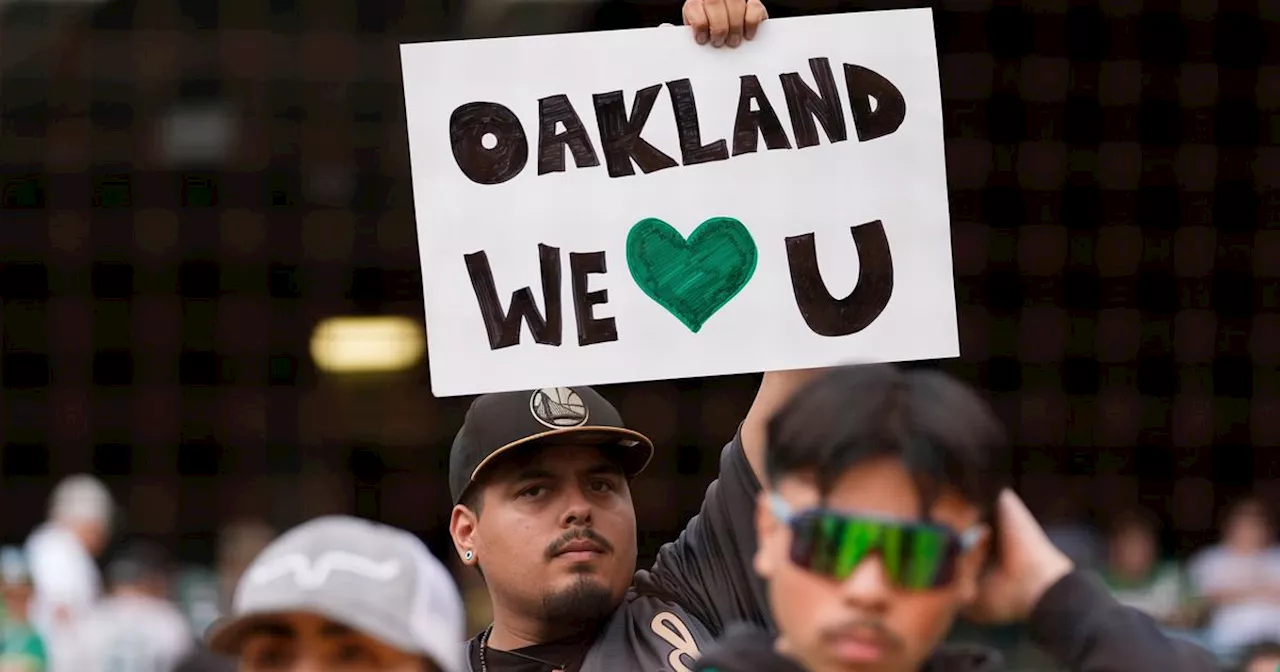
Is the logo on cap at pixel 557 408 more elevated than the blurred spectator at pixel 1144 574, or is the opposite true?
the logo on cap at pixel 557 408

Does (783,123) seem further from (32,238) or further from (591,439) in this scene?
(32,238)

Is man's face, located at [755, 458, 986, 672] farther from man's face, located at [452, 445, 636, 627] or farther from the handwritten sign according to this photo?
man's face, located at [452, 445, 636, 627]

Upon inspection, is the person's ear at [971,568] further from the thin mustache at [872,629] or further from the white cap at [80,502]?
the white cap at [80,502]

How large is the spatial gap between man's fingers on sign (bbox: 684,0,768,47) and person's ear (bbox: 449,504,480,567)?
1.83ft

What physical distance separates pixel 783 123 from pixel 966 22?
15.6ft

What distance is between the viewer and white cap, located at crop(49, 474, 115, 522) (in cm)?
595

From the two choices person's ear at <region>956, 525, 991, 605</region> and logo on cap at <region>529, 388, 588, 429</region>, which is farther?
logo on cap at <region>529, 388, 588, 429</region>

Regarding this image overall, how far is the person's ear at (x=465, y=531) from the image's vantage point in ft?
7.22

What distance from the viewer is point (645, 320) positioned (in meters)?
1.99

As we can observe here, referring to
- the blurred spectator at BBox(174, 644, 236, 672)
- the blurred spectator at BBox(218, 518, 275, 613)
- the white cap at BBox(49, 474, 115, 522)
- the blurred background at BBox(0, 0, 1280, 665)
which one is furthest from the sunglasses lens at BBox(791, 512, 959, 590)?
the blurred background at BBox(0, 0, 1280, 665)

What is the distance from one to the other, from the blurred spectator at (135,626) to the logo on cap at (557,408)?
223 centimetres

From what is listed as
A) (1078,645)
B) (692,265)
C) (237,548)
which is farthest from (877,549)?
(237,548)

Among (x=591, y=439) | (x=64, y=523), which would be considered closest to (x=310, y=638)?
(x=591, y=439)

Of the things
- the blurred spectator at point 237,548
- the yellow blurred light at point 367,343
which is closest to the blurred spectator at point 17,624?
the blurred spectator at point 237,548
